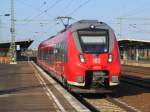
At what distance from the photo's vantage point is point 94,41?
20.2 metres

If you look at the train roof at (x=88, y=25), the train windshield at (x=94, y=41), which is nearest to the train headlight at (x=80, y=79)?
the train windshield at (x=94, y=41)

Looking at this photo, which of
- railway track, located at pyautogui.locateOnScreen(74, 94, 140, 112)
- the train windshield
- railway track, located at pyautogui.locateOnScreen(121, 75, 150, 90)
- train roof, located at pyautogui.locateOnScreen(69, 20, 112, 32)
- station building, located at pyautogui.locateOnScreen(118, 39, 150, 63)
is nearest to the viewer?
railway track, located at pyautogui.locateOnScreen(74, 94, 140, 112)

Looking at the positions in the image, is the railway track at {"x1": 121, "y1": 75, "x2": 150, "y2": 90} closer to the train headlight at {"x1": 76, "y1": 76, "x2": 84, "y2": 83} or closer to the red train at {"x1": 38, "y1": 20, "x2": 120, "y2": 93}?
the red train at {"x1": 38, "y1": 20, "x2": 120, "y2": 93}

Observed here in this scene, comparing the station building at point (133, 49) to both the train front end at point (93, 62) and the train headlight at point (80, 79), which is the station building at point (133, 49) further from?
the train headlight at point (80, 79)

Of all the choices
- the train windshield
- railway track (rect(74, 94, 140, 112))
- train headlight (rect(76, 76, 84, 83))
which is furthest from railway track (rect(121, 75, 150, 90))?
train headlight (rect(76, 76, 84, 83))

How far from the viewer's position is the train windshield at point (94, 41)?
65.4 ft

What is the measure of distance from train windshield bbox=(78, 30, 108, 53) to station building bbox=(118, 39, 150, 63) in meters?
56.3

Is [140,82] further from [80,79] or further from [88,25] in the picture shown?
[80,79]

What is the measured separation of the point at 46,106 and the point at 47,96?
3473mm

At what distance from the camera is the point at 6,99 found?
18016 mm

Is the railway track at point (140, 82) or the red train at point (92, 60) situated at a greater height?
the red train at point (92, 60)

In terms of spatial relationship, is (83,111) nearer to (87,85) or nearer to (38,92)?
(87,85)

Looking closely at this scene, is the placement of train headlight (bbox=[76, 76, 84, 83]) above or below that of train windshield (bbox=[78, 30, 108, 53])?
below

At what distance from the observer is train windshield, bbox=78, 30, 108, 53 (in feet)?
65.4
